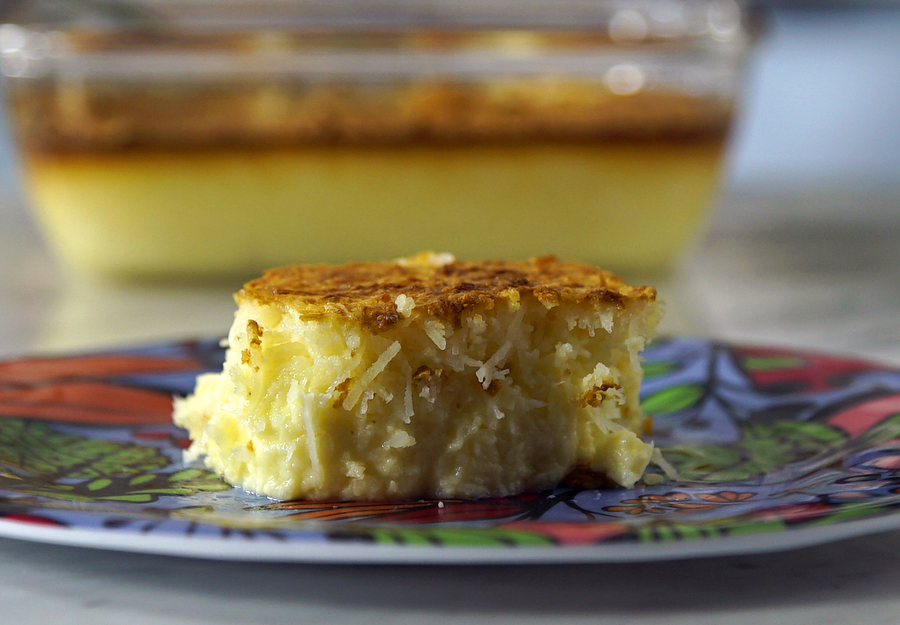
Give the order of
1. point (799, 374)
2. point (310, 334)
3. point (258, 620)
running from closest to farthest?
1. point (258, 620)
2. point (310, 334)
3. point (799, 374)

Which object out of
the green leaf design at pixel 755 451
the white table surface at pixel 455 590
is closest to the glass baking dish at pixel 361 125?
the green leaf design at pixel 755 451

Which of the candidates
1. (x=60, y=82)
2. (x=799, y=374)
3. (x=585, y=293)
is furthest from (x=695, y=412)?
(x=60, y=82)

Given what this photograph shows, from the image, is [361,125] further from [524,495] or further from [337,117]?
[524,495]

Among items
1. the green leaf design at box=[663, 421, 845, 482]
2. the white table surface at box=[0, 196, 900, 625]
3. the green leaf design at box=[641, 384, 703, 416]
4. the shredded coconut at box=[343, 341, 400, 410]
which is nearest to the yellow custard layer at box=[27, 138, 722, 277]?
the green leaf design at box=[641, 384, 703, 416]

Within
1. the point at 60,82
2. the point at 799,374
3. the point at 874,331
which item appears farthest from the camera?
the point at 60,82

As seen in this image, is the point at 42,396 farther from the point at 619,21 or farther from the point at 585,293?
the point at 619,21

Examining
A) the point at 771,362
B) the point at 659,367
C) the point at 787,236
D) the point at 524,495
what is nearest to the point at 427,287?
the point at 524,495
